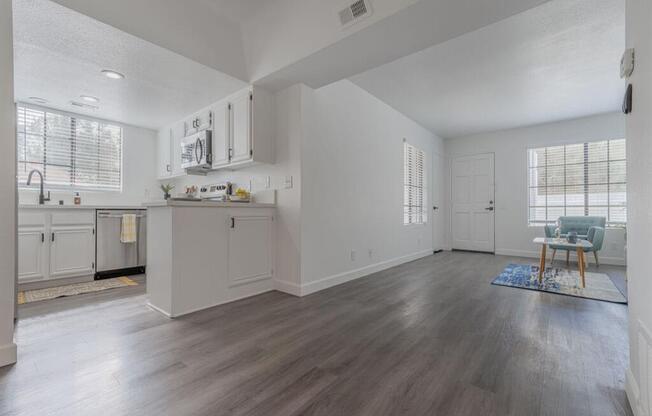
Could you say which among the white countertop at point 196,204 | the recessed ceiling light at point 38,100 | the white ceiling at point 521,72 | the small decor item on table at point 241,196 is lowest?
the white countertop at point 196,204

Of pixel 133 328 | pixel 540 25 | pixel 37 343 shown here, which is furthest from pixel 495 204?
pixel 37 343

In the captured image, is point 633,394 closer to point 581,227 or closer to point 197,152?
point 197,152

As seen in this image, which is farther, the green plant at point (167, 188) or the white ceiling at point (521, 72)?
the green plant at point (167, 188)

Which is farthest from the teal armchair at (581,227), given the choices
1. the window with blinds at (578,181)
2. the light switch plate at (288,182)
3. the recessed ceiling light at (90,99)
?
the recessed ceiling light at (90,99)

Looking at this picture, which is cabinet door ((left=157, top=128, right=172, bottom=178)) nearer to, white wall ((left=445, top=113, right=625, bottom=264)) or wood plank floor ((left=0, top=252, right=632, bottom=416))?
wood plank floor ((left=0, top=252, right=632, bottom=416))

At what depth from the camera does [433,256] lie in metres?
5.81

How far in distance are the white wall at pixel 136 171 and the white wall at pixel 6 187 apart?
124 inches

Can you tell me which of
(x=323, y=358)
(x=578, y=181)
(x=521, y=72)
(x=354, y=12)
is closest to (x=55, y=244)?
(x=323, y=358)

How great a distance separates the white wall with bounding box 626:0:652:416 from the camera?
106 centimetres

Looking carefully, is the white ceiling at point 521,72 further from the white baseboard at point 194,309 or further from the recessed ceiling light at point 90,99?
the recessed ceiling light at point 90,99

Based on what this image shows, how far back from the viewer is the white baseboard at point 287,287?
3.08m

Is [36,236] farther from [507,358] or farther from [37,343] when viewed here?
[507,358]

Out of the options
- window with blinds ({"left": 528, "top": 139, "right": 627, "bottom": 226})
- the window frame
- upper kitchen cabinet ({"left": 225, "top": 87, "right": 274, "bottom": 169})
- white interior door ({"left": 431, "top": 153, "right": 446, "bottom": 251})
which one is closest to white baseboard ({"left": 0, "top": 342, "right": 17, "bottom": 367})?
upper kitchen cabinet ({"left": 225, "top": 87, "right": 274, "bottom": 169})

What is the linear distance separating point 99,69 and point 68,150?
205 cm
